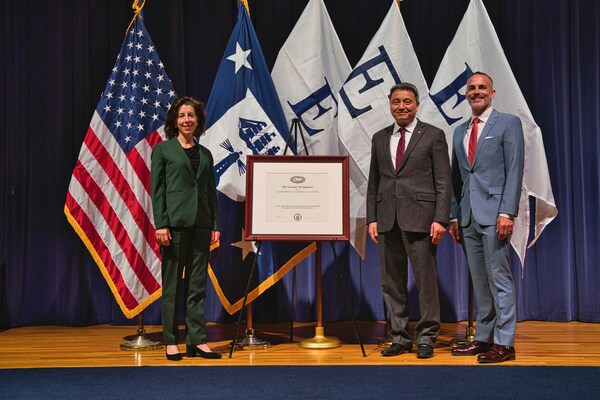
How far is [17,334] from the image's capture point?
484cm

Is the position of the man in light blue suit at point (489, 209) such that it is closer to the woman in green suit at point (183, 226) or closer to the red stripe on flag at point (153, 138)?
the woman in green suit at point (183, 226)

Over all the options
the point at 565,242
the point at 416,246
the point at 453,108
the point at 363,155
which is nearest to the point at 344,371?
the point at 416,246

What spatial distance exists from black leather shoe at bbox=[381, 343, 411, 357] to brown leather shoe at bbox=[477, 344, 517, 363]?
1.50ft

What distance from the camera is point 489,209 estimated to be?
365 cm

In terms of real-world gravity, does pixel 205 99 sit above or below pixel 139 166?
above

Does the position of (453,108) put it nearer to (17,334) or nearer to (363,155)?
(363,155)

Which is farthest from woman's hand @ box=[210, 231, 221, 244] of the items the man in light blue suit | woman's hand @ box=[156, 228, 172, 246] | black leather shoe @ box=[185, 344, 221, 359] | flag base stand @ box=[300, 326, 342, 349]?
the man in light blue suit

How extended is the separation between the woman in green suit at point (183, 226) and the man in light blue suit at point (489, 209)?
1558 millimetres

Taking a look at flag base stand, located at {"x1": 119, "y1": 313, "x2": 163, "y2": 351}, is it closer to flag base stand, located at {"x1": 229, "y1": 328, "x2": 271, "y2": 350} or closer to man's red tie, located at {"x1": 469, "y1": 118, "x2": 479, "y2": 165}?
flag base stand, located at {"x1": 229, "y1": 328, "x2": 271, "y2": 350}

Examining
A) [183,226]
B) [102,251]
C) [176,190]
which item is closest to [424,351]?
[183,226]

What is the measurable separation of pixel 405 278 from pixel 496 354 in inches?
27.0

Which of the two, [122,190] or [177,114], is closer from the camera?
[177,114]

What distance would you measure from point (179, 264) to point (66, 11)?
110 inches

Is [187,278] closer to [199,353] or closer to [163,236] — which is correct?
[163,236]
